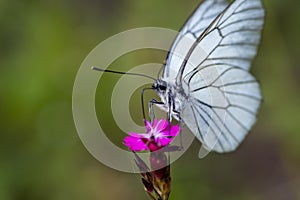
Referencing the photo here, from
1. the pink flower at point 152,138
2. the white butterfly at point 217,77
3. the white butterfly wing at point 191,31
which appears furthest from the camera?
the white butterfly wing at point 191,31

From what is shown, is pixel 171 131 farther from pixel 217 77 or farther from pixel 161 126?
pixel 217 77

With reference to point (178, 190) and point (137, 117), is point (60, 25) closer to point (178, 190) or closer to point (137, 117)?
point (137, 117)

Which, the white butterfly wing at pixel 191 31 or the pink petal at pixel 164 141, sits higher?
the white butterfly wing at pixel 191 31

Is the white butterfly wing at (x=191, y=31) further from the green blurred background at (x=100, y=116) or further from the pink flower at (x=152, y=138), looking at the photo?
the green blurred background at (x=100, y=116)

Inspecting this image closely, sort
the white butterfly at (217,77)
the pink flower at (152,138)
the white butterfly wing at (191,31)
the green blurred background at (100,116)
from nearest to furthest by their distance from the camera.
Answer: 1. the pink flower at (152,138)
2. the white butterfly at (217,77)
3. the white butterfly wing at (191,31)
4. the green blurred background at (100,116)

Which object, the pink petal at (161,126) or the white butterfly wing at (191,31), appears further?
the white butterfly wing at (191,31)

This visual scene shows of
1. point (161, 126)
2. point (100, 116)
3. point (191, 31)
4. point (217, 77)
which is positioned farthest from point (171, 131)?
point (100, 116)

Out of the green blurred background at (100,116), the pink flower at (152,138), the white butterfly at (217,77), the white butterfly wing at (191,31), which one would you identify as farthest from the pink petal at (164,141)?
the green blurred background at (100,116)

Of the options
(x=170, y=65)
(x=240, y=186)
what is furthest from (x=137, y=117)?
(x=170, y=65)
